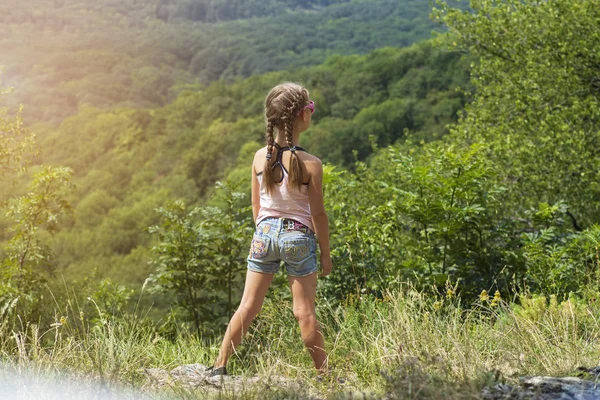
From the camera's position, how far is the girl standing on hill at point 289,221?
11.4ft

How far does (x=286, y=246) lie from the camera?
3.46m

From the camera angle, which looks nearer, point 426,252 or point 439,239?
point 426,252

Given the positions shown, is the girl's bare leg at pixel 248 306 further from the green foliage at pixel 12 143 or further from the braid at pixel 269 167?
the green foliage at pixel 12 143

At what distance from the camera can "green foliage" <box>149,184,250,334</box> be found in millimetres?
5891

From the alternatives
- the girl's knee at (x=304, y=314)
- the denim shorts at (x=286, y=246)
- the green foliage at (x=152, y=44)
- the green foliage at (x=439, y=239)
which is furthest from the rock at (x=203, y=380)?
the green foliage at (x=152, y=44)

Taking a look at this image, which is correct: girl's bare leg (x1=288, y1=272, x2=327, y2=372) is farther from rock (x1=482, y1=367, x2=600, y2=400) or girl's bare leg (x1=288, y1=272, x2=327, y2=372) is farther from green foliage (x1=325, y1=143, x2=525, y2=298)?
green foliage (x1=325, y1=143, x2=525, y2=298)

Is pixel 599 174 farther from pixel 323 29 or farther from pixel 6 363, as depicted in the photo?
pixel 323 29

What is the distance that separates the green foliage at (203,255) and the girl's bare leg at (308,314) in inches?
91.0

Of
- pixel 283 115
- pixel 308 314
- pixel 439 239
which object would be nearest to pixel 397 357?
pixel 308 314

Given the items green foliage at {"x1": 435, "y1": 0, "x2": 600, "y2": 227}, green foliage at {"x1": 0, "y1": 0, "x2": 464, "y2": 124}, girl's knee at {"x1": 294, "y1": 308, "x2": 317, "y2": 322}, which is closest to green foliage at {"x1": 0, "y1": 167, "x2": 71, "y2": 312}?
girl's knee at {"x1": 294, "y1": 308, "x2": 317, "y2": 322}

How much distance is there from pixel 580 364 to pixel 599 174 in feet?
19.2

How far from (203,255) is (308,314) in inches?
108

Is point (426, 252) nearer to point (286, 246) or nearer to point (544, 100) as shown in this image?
point (286, 246)

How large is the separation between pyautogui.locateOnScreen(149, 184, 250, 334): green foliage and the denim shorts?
2271 mm
